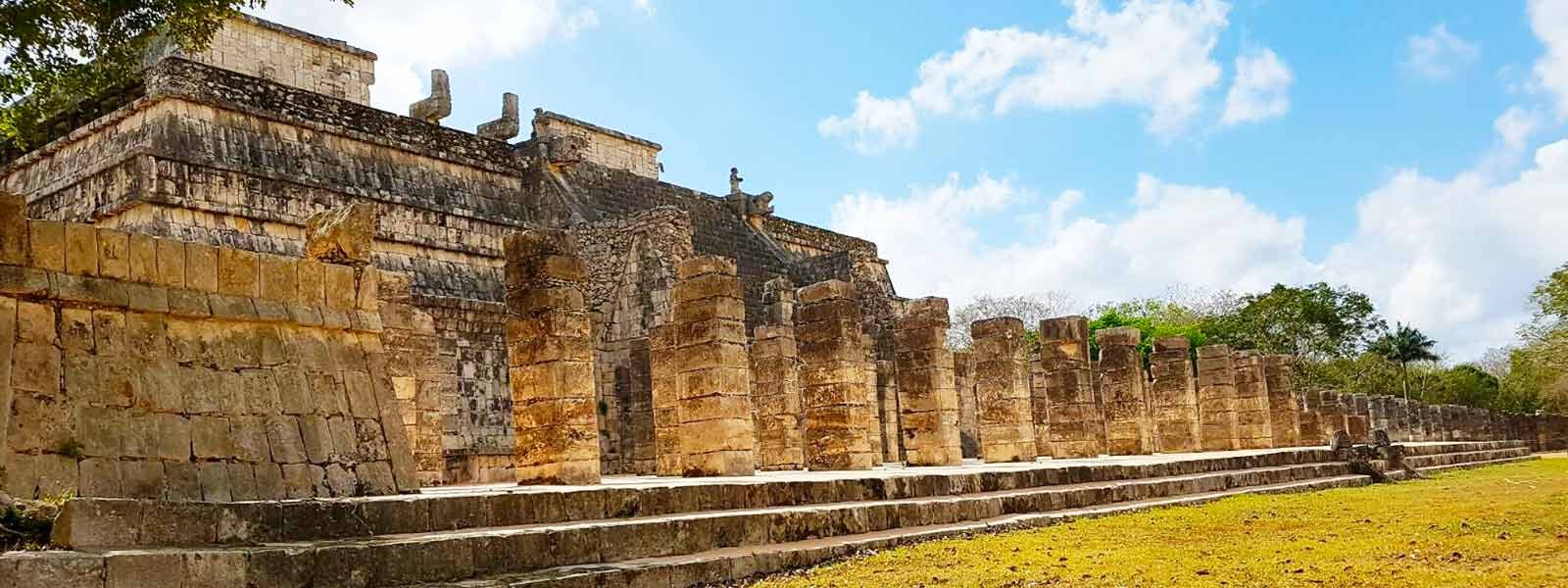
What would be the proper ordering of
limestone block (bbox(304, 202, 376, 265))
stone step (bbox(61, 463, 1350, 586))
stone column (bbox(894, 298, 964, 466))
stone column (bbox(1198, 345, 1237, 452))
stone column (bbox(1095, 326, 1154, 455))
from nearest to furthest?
stone step (bbox(61, 463, 1350, 586))
limestone block (bbox(304, 202, 376, 265))
stone column (bbox(894, 298, 964, 466))
stone column (bbox(1095, 326, 1154, 455))
stone column (bbox(1198, 345, 1237, 452))

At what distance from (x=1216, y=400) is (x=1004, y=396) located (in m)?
7.34

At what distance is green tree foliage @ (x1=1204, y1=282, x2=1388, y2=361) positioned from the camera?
4622 cm

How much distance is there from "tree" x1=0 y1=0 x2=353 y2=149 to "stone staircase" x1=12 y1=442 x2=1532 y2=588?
6.26m

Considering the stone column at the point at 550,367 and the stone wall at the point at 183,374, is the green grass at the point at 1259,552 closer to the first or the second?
the stone wall at the point at 183,374

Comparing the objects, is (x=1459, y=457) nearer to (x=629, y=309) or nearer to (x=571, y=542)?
(x=629, y=309)

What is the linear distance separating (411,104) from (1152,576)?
71.3 ft

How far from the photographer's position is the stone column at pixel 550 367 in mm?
11508

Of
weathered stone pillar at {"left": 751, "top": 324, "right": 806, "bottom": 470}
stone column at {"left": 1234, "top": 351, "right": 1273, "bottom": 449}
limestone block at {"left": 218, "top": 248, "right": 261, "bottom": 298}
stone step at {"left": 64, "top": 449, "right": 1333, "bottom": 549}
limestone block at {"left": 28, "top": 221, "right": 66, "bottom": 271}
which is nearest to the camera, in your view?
stone step at {"left": 64, "top": 449, "right": 1333, "bottom": 549}

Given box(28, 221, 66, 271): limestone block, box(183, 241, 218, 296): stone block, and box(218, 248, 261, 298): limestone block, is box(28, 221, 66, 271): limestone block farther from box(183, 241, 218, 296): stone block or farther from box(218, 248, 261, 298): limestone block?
box(218, 248, 261, 298): limestone block

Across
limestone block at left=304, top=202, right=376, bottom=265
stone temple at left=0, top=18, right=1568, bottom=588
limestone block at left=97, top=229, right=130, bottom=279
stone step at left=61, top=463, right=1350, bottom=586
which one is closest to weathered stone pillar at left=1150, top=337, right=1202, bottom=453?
stone temple at left=0, top=18, right=1568, bottom=588

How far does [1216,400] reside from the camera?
2386 centimetres

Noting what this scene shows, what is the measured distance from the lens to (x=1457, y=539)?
8852mm

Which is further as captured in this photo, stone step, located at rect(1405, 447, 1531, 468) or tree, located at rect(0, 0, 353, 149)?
stone step, located at rect(1405, 447, 1531, 468)

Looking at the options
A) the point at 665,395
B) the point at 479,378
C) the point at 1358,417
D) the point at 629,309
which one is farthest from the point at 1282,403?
the point at 479,378
